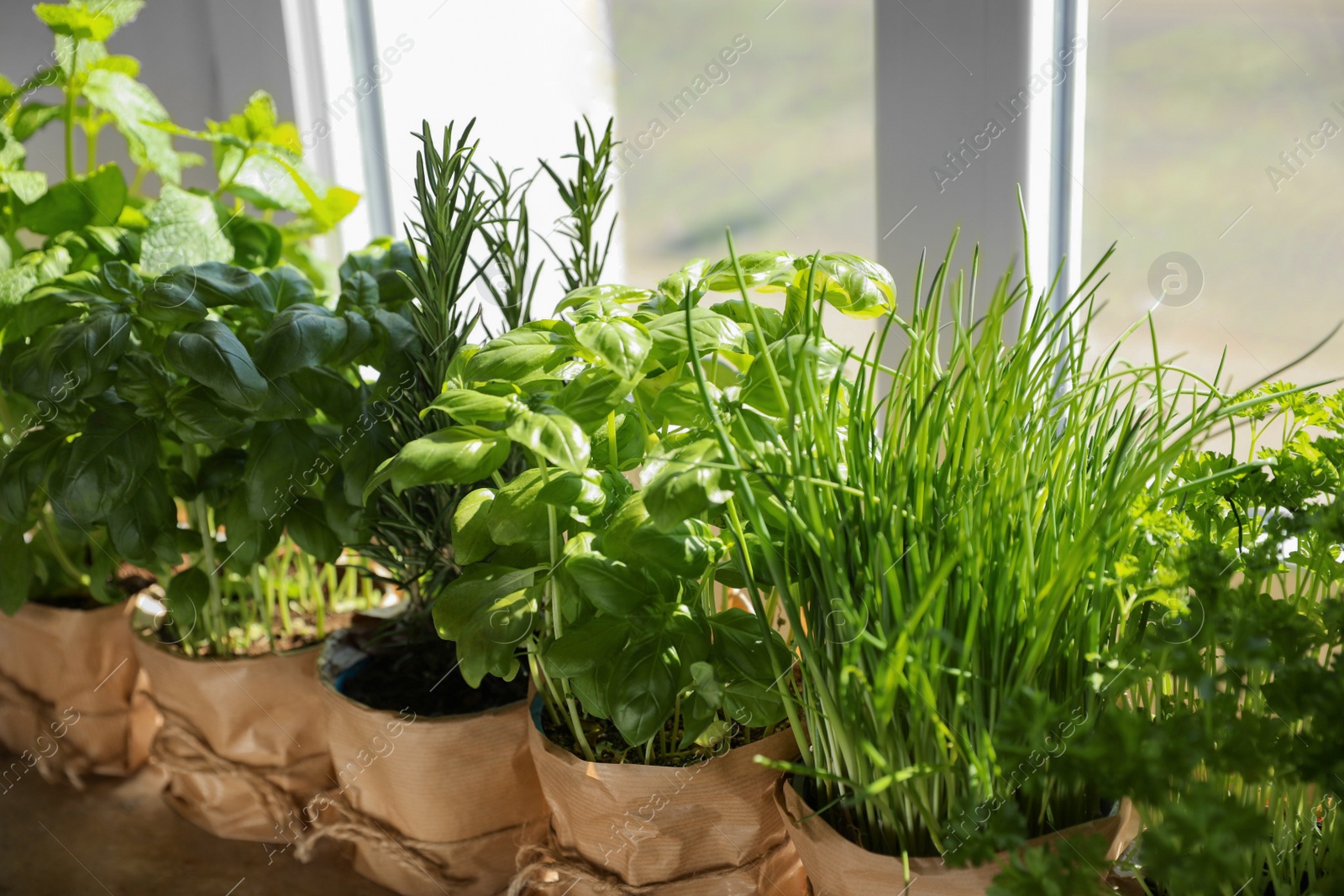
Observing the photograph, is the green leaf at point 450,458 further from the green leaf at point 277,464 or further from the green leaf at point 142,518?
the green leaf at point 142,518

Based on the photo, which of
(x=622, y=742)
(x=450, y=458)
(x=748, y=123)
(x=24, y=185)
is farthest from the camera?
(x=748, y=123)

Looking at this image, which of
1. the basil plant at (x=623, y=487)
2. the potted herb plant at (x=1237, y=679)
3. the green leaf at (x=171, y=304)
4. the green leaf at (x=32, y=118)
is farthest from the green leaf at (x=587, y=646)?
the green leaf at (x=32, y=118)

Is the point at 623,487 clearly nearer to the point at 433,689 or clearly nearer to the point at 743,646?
the point at 743,646

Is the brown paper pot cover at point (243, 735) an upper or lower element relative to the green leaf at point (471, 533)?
lower

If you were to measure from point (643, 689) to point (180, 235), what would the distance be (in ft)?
1.92

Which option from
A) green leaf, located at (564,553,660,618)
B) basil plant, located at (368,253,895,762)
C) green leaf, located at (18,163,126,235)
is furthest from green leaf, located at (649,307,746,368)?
green leaf, located at (18,163,126,235)

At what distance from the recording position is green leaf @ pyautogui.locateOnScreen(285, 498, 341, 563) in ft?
2.42

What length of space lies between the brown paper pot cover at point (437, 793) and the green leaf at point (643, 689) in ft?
0.61

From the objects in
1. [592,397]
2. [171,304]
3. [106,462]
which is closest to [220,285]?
[171,304]

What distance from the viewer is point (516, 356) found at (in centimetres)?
52

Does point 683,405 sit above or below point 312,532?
above

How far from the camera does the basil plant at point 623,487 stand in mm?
484

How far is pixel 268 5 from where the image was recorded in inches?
45.5

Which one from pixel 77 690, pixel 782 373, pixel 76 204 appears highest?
pixel 76 204
